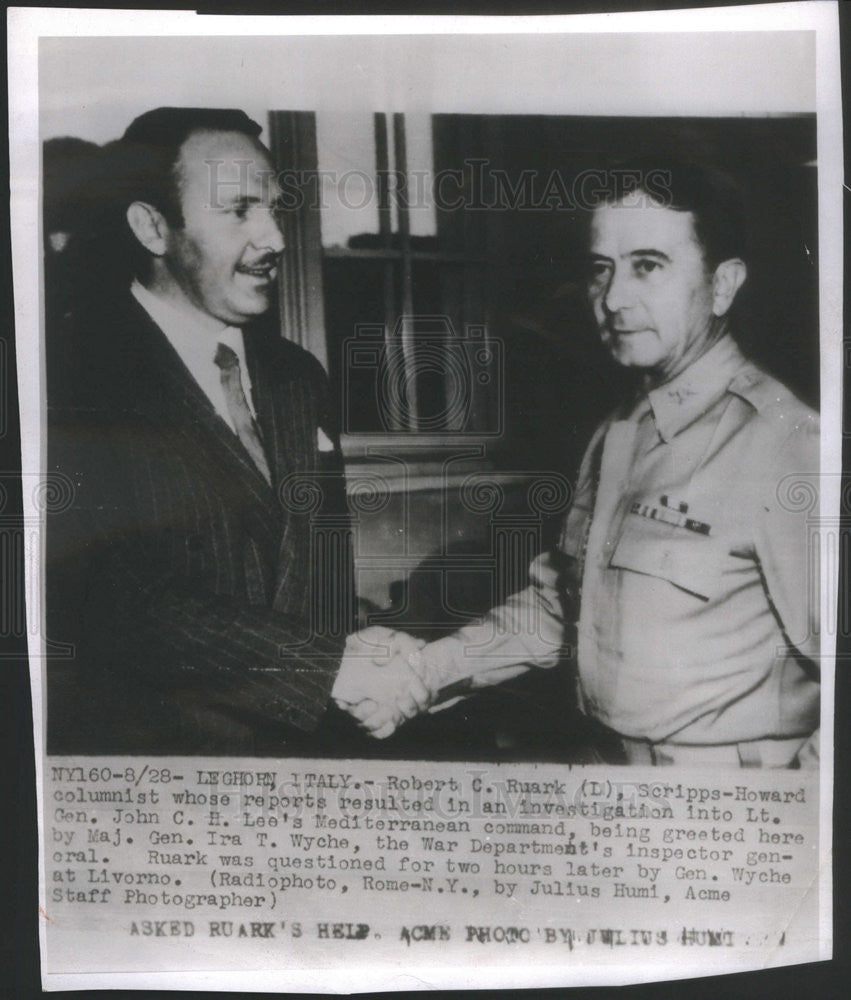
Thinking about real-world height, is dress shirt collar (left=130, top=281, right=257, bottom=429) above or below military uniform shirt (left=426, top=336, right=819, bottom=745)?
above

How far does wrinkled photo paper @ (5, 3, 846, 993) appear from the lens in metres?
0.85

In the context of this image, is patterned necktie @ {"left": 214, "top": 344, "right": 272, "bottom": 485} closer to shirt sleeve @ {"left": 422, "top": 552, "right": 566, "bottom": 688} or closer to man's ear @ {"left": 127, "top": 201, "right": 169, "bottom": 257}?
man's ear @ {"left": 127, "top": 201, "right": 169, "bottom": 257}

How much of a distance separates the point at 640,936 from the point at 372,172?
0.80m

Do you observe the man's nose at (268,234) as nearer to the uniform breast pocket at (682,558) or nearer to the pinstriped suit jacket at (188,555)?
the pinstriped suit jacket at (188,555)

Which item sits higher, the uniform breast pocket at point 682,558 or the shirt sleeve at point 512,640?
the uniform breast pocket at point 682,558

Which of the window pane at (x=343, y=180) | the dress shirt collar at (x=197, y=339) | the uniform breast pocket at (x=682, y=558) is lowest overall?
the uniform breast pocket at (x=682, y=558)

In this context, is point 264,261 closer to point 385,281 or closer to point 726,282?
point 385,281

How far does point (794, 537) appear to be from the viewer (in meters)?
0.86

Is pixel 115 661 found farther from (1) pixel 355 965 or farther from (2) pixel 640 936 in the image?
(2) pixel 640 936

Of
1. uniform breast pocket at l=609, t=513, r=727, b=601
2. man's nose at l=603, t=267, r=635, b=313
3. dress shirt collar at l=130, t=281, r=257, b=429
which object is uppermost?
man's nose at l=603, t=267, r=635, b=313

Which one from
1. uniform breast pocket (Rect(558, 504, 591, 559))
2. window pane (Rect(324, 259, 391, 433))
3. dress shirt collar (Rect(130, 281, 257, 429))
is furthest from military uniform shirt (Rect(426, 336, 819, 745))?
dress shirt collar (Rect(130, 281, 257, 429))

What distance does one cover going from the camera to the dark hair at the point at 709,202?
0.85m

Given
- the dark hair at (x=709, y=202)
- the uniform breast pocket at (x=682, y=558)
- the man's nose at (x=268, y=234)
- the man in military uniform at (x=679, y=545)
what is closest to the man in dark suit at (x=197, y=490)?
the man's nose at (x=268, y=234)

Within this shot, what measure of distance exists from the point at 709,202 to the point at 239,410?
1.65 ft
